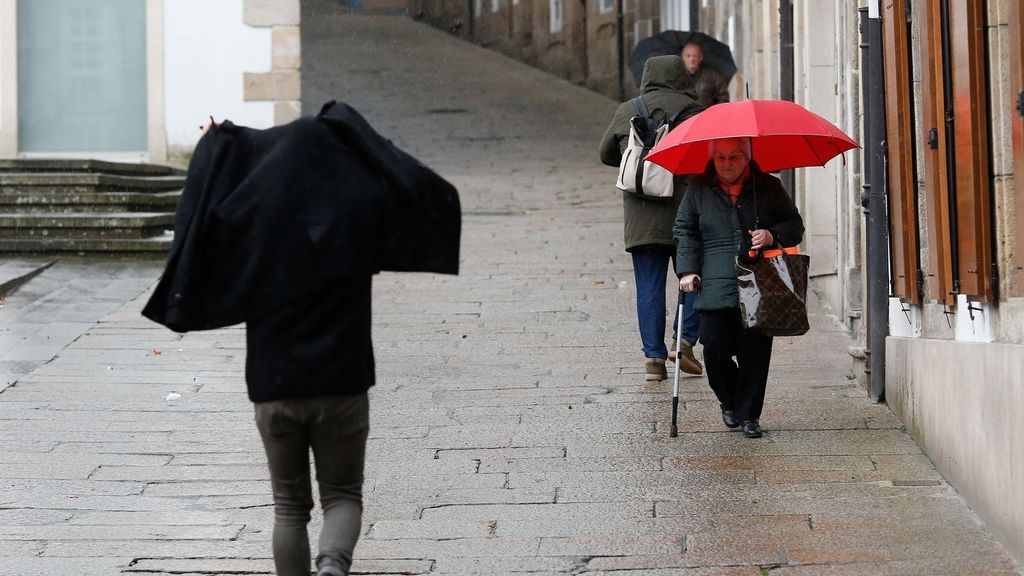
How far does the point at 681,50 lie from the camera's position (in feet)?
38.4

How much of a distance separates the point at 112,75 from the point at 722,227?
11.8m

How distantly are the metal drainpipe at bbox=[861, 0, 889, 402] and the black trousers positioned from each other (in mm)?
992

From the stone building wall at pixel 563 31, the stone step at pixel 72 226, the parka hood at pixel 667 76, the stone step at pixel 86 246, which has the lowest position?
the stone step at pixel 86 246

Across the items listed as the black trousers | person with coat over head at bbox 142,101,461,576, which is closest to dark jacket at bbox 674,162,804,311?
the black trousers

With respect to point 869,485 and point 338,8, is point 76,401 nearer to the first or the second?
point 869,485

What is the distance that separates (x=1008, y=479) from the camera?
5520 mm

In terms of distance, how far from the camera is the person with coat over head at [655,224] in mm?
8797

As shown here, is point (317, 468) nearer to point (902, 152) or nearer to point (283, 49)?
point (902, 152)

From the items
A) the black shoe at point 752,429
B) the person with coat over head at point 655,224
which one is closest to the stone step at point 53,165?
the person with coat over head at point 655,224

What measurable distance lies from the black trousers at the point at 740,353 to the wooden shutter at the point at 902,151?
77 cm

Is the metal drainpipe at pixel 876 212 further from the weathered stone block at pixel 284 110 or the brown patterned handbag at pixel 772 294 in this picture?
the weathered stone block at pixel 284 110

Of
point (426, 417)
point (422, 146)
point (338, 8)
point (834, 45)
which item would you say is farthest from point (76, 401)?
point (338, 8)

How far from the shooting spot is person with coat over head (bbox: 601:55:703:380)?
880 cm

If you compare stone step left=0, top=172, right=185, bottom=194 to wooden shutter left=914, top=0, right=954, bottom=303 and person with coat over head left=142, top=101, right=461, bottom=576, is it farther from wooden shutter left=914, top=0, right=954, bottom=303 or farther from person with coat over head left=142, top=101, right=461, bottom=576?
person with coat over head left=142, top=101, right=461, bottom=576
